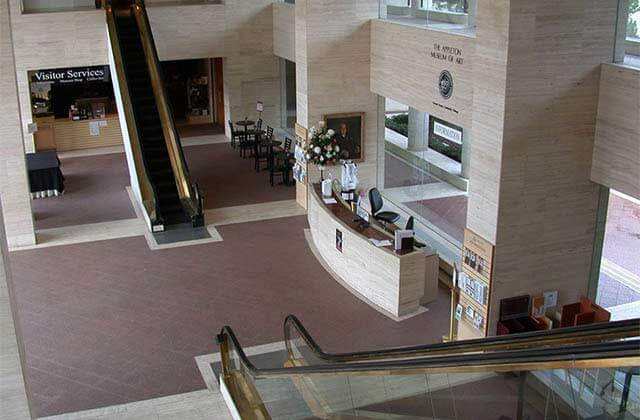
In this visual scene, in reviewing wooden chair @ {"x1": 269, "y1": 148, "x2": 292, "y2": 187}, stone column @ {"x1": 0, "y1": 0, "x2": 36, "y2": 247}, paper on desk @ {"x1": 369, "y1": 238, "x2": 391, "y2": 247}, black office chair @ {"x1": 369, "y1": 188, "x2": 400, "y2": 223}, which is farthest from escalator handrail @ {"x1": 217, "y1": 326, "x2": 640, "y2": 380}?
wooden chair @ {"x1": 269, "y1": 148, "x2": 292, "y2": 187}

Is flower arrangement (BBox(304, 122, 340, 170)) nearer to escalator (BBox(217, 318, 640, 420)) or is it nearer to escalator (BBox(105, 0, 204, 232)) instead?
escalator (BBox(105, 0, 204, 232))

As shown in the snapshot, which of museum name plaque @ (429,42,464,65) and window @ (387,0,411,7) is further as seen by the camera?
window @ (387,0,411,7)

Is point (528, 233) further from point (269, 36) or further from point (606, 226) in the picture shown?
point (269, 36)

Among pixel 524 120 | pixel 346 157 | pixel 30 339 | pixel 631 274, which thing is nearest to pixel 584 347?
pixel 524 120

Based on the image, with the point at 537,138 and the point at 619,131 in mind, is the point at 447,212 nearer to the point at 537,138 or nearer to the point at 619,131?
the point at 537,138

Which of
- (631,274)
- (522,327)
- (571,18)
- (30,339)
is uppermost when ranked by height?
(571,18)

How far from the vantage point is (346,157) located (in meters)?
14.0

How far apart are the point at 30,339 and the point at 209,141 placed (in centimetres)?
1127

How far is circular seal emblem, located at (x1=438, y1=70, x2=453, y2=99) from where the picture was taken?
11273 mm

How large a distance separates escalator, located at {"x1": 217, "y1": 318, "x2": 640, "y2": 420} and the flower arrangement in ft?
21.6

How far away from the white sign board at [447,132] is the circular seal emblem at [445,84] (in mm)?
1659

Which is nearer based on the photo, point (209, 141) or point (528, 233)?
point (528, 233)

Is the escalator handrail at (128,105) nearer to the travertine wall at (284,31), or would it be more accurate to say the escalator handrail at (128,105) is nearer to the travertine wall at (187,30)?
the travertine wall at (187,30)

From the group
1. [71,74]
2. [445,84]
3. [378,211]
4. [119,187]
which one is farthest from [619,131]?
[71,74]
